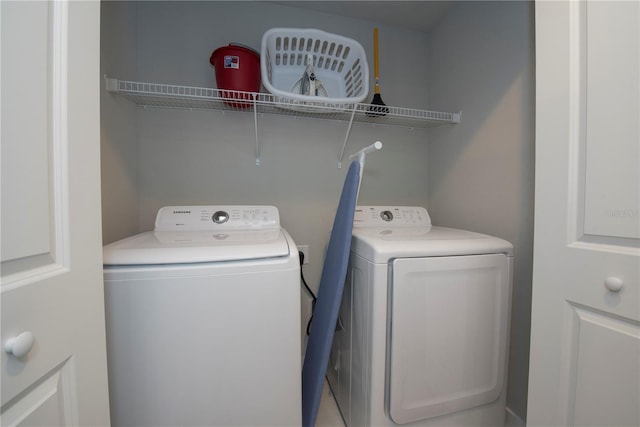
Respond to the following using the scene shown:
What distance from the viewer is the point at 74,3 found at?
20.9 inches

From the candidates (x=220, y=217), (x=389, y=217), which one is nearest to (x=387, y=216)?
(x=389, y=217)

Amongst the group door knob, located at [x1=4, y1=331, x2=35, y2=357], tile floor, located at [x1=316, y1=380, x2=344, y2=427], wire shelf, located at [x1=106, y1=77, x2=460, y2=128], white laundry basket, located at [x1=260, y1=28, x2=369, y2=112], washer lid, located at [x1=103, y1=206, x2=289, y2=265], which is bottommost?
tile floor, located at [x1=316, y1=380, x2=344, y2=427]

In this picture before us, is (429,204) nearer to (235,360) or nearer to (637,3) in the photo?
(637,3)

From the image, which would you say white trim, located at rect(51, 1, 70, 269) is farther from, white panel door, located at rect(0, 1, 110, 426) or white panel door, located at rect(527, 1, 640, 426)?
white panel door, located at rect(527, 1, 640, 426)

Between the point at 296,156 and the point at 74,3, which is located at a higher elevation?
the point at 74,3

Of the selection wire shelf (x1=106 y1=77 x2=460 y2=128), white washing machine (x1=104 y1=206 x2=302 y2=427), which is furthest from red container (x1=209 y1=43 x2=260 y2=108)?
white washing machine (x1=104 y1=206 x2=302 y2=427)

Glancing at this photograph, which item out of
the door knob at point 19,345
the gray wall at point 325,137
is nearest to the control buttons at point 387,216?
the gray wall at point 325,137

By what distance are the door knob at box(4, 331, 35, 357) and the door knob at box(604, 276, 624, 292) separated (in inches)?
51.1

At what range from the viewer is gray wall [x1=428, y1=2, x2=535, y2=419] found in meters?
1.17

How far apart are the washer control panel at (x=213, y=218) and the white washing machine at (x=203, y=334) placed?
0.44m

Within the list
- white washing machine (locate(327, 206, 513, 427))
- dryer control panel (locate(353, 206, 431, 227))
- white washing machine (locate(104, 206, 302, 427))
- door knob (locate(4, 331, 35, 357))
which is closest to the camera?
door knob (locate(4, 331, 35, 357))

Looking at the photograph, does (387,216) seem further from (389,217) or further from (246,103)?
(246,103)

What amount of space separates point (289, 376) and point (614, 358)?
0.96 meters

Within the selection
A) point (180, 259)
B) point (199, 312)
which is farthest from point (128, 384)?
point (180, 259)
